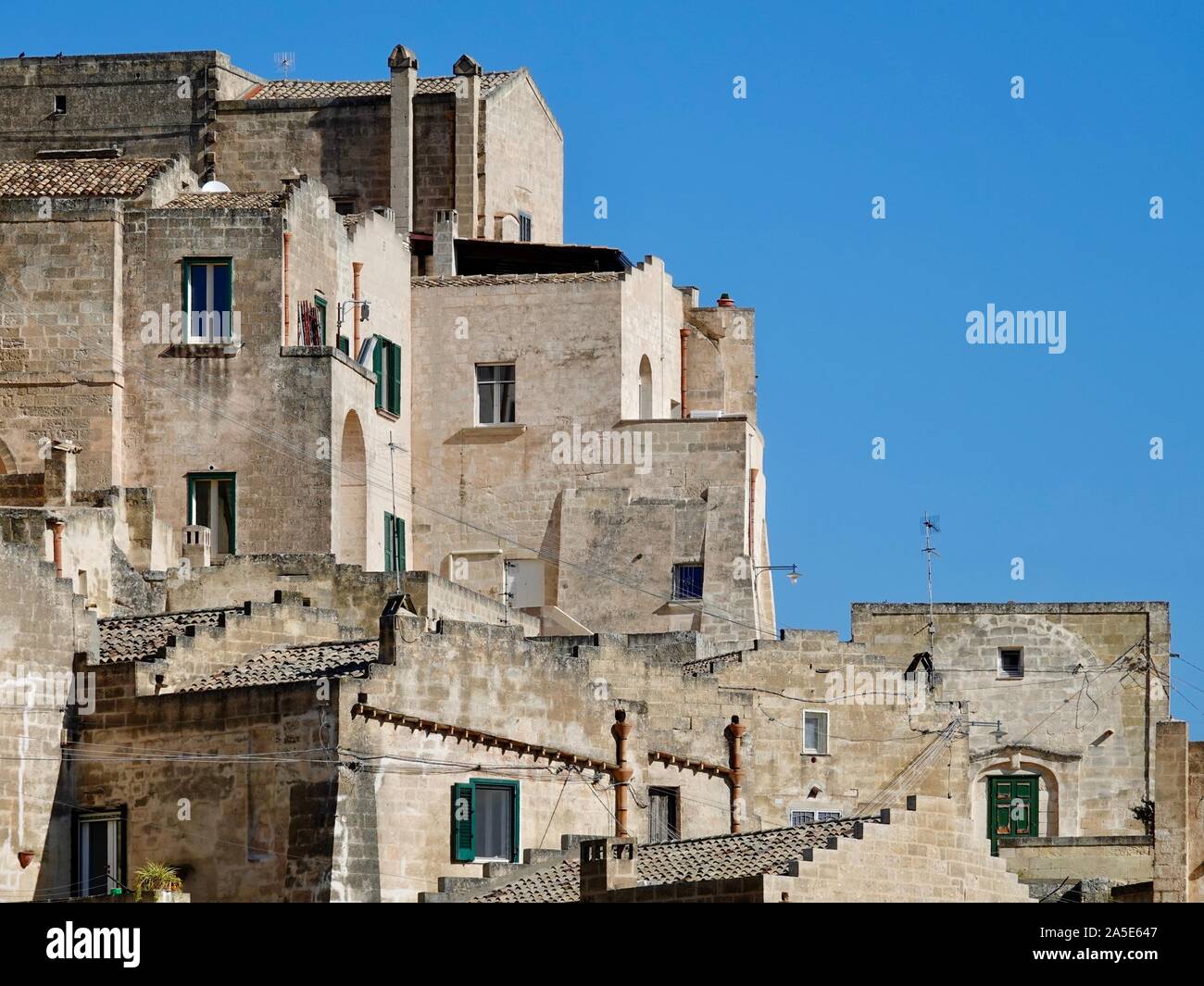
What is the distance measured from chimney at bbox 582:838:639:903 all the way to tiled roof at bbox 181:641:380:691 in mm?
6255

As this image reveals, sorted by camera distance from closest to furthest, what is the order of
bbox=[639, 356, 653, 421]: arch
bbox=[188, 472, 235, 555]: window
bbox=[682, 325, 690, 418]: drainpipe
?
1. bbox=[188, 472, 235, 555]: window
2. bbox=[639, 356, 653, 421]: arch
3. bbox=[682, 325, 690, 418]: drainpipe

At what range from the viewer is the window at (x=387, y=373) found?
206 feet

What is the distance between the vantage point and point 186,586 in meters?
55.9

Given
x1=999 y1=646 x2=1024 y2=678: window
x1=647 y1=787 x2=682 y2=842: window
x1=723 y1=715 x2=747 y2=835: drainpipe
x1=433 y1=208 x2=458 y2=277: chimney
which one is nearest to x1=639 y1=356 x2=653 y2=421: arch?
x1=433 y1=208 x2=458 y2=277: chimney

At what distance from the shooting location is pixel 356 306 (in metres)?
62.2

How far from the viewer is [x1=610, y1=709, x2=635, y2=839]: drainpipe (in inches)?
1791

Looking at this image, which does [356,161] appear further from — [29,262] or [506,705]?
[506,705]


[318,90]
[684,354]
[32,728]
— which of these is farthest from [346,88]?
[32,728]

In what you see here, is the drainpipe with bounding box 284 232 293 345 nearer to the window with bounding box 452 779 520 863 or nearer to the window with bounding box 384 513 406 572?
the window with bounding box 384 513 406 572

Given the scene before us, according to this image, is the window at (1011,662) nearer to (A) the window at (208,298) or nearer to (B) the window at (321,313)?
(B) the window at (321,313)

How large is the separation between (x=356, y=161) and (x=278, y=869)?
84.5 feet
